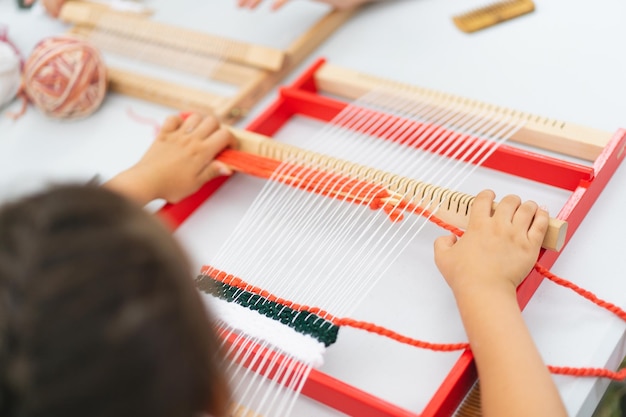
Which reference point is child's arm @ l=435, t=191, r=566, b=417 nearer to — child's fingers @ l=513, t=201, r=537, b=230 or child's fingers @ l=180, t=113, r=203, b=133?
child's fingers @ l=513, t=201, r=537, b=230

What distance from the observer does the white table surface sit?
4.01 feet

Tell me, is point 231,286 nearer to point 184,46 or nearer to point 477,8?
point 184,46

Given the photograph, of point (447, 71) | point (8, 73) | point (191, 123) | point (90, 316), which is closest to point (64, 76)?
point (8, 73)

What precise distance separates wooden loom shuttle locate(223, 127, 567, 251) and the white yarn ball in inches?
22.7

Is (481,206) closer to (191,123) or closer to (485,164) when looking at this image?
(485,164)

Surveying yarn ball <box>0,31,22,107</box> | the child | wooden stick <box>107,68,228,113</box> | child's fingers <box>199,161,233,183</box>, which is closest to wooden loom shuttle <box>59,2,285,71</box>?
wooden stick <box>107,68,228,113</box>

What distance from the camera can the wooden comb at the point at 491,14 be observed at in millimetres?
1469

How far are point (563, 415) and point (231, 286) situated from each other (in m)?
0.44

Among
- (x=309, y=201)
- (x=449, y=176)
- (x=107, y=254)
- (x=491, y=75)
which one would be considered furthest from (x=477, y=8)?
(x=107, y=254)

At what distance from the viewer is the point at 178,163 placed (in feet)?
3.91

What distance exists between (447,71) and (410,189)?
17.1 inches

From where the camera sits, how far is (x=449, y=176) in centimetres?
115

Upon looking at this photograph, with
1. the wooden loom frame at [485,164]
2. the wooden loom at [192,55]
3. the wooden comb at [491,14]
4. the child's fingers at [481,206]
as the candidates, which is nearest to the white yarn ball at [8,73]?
the wooden loom at [192,55]

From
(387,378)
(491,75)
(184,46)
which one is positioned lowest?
(387,378)
